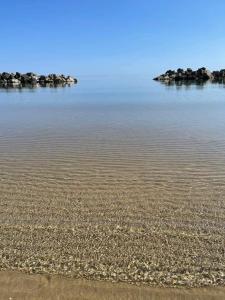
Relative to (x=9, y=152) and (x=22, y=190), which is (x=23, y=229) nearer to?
(x=22, y=190)

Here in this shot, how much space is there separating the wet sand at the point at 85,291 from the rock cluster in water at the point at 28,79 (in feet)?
343

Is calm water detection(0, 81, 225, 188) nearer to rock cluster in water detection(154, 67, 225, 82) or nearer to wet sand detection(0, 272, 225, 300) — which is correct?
wet sand detection(0, 272, 225, 300)

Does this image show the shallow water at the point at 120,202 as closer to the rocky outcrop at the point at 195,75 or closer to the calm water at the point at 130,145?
the calm water at the point at 130,145

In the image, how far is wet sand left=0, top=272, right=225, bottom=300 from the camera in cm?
537

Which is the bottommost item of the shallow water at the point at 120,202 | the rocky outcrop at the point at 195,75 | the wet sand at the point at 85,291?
the wet sand at the point at 85,291

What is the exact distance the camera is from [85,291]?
552 cm

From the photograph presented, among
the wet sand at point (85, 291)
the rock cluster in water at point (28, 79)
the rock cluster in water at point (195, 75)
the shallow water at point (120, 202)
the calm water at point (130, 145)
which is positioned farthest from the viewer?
the rock cluster in water at point (195, 75)

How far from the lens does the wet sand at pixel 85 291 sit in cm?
537

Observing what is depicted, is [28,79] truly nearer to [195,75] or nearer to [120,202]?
[195,75]

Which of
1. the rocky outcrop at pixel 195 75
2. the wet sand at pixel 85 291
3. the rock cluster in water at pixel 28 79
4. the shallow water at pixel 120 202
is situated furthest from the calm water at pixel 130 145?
the rocky outcrop at pixel 195 75

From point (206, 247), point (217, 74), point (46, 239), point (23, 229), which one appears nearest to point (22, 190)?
point (23, 229)

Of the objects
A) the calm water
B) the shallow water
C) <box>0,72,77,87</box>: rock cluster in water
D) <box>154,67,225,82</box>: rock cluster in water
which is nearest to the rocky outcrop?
<box>154,67,225,82</box>: rock cluster in water

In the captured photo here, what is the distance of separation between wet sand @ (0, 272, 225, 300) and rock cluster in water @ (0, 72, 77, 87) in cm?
10443

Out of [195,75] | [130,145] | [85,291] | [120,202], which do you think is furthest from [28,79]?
[85,291]
